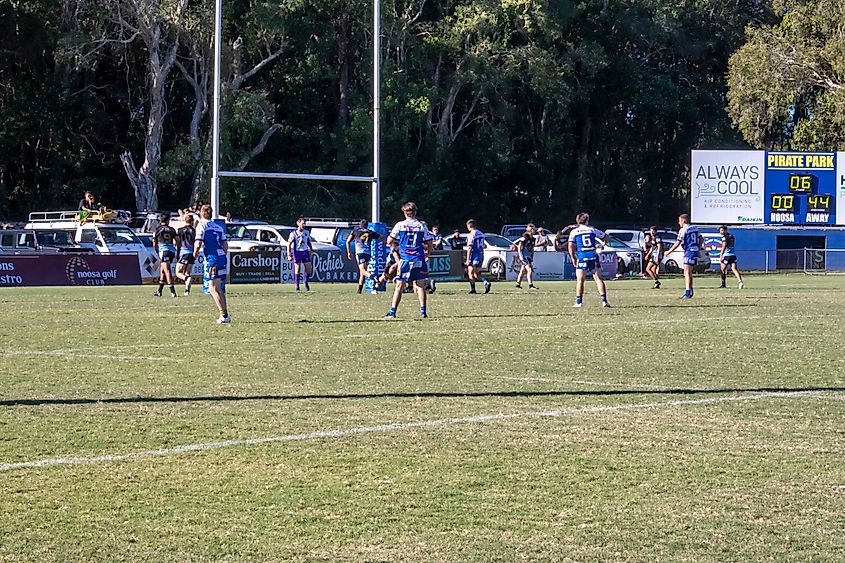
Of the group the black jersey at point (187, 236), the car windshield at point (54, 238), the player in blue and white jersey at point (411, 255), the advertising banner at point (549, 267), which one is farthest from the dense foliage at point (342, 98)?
the player in blue and white jersey at point (411, 255)

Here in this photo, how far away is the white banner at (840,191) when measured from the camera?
167ft

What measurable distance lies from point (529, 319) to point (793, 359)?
714 centimetres

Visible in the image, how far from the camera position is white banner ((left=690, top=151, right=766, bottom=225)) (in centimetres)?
5153

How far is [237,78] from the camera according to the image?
53812 mm

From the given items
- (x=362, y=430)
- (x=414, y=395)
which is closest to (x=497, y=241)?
(x=414, y=395)

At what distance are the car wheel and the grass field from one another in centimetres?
2827

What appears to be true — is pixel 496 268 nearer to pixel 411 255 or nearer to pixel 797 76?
pixel 797 76

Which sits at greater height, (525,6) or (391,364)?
(525,6)

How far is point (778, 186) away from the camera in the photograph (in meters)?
51.3

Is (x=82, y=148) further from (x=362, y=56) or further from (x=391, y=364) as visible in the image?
(x=391, y=364)

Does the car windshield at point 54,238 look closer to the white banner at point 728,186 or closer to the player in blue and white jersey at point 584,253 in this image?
the player in blue and white jersey at point 584,253

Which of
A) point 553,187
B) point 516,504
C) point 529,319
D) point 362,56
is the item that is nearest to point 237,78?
point 362,56

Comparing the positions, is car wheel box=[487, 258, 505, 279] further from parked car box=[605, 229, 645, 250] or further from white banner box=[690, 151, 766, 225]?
white banner box=[690, 151, 766, 225]

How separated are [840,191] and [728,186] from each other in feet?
13.2
